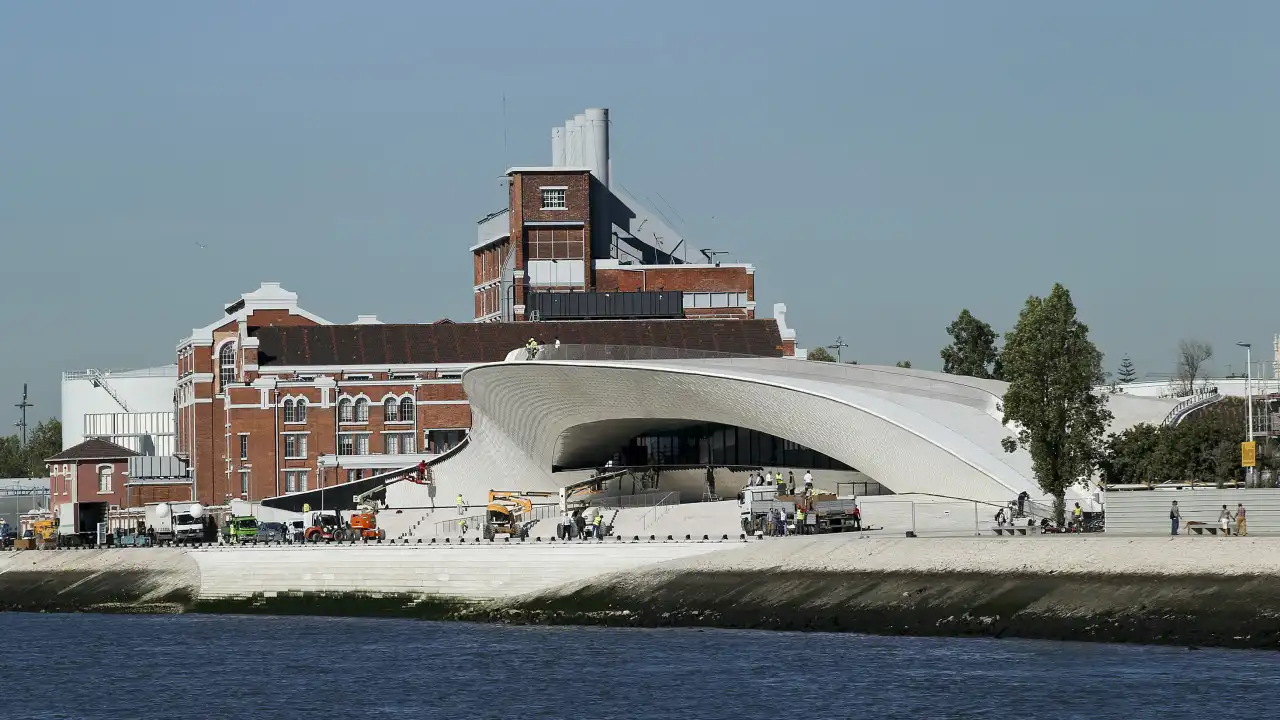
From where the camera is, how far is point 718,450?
10744cm

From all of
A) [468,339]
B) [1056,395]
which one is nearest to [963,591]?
[1056,395]

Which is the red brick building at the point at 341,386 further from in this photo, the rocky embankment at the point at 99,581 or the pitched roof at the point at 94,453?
the rocky embankment at the point at 99,581

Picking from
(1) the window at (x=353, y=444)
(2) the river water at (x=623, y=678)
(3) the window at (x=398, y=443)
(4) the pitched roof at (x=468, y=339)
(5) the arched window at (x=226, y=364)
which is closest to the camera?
(2) the river water at (x=623, y=678)

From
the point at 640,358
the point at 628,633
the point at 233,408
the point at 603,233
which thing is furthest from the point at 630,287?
the point at 628,633

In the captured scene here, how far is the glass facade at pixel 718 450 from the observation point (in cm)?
10294

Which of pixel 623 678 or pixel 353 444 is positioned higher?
pixel 353 444

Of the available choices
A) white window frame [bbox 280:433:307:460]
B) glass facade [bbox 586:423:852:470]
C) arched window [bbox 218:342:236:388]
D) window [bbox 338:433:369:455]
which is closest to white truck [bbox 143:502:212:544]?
white window frame [bbox 280:433:307:460]

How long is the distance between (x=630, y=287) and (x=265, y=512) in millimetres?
37793

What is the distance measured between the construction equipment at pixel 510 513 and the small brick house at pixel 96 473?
135 ft

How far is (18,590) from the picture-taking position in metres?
91.4

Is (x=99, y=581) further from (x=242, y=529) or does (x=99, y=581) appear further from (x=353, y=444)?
(x=353, y=444)

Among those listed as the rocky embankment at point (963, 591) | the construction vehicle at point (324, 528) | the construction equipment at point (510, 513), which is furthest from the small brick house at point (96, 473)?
the rocky embankment at point (963, 591)

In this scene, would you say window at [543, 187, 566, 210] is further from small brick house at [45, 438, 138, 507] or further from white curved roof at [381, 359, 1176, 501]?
white curved roof at [381, 359, 1176, 501]

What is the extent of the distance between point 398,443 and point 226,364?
12764 millimetres
